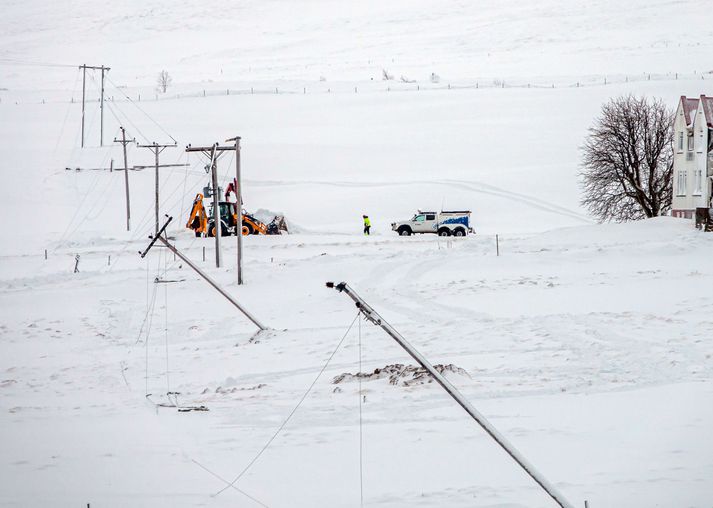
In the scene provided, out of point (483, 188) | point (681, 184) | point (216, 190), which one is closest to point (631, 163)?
point (681, 184)

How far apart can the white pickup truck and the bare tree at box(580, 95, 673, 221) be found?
760cm

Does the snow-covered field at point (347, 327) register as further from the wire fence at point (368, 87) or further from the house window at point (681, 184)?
the wire fence at point (368, 87)

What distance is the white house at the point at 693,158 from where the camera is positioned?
5581cm

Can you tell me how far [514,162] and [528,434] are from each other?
68.2 m

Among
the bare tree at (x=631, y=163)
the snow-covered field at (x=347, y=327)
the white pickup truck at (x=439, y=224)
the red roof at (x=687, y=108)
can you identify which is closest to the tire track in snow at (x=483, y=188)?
the snow-covered field at (x=347, y=327)

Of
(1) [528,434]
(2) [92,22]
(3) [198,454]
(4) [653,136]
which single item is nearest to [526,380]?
(1) [528,434]

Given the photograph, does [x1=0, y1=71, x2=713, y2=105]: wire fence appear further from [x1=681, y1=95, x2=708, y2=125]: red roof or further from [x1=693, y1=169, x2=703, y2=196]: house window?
[x1=693, y1=169, x2=703, y2=196]: house window

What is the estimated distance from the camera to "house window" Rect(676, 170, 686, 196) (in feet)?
191

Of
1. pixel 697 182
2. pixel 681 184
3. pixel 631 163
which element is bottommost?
pixel 681 184

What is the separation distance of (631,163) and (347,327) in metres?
37.6

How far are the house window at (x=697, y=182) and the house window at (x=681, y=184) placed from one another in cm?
139

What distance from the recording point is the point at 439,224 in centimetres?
6062

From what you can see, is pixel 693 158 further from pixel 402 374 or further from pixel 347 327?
pixel 402 374

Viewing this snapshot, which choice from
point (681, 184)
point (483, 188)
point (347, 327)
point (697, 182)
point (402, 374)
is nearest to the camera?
point (402, 374)
